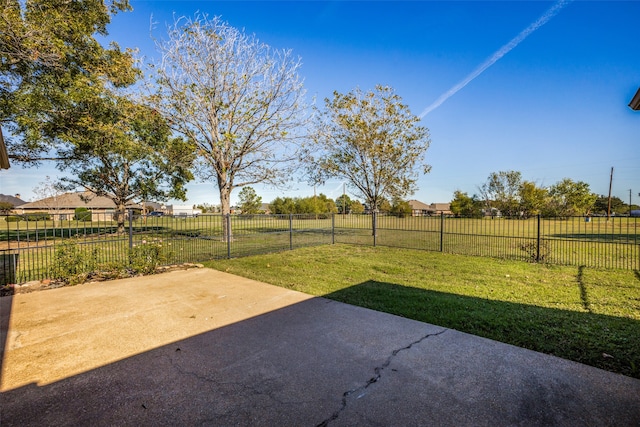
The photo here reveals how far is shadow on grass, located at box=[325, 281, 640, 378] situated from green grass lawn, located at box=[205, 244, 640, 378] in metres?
0.01

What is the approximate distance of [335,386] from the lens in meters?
2.48

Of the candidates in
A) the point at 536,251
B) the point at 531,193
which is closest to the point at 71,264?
the point at 536,251

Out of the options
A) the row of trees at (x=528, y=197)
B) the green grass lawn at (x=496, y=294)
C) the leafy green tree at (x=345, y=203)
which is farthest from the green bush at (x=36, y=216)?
the leafy green tree at (x=345, y=203)

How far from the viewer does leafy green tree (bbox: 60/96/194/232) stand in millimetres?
12180

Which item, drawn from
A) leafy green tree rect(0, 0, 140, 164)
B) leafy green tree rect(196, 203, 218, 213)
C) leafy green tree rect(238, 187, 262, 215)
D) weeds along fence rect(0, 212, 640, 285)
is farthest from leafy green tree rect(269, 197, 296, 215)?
leafy green tree rect(0, 0, 140, 164)

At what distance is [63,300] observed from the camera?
4945 mm

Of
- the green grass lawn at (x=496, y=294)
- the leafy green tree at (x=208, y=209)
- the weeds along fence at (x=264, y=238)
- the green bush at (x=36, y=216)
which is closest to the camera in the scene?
the green grass lawn at (x=496, y=294)

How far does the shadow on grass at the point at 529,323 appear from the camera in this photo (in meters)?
3.00

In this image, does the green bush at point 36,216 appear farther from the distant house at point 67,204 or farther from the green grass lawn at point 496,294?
the distant house at point 67,204

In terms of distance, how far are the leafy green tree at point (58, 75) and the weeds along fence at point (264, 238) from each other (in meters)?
4.03

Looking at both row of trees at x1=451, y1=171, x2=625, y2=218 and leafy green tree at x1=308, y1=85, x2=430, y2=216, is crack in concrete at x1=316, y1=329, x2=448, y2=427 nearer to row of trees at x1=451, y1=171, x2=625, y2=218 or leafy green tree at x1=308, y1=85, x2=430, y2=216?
leafy green tree at x1=308, y1=85, x2=430, y2=216

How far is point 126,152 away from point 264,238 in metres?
8.12

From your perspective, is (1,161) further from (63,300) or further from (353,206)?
(353,206)

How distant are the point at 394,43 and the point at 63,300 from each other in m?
13.3
